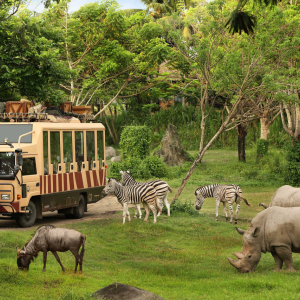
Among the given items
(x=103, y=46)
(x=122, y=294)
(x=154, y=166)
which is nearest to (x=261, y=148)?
(x=154, y=166)

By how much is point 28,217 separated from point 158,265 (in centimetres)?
526

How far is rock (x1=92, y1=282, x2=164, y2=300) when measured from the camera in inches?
328

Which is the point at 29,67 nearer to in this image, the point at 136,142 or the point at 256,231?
the point at 136,142

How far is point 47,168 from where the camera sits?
53.9 ft

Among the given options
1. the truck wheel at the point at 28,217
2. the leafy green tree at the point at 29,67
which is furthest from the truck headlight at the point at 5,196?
the leafy green tree at the point at 29,67

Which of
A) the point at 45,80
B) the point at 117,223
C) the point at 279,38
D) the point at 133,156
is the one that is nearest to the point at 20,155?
the point at 117,223

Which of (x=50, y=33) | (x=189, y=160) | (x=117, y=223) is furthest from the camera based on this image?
(x=189, y=160)

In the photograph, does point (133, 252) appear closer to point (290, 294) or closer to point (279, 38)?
point (290, 294)

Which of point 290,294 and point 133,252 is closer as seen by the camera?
point 290,294

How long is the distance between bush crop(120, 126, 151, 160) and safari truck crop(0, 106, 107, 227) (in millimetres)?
10805

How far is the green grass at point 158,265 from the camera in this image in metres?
9.39

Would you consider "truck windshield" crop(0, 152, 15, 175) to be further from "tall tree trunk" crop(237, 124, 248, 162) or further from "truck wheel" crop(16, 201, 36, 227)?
"tall tree trunk" crop(237, 124, 248, 162)

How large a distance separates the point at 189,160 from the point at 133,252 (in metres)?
21.3

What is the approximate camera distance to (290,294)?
8.96m
